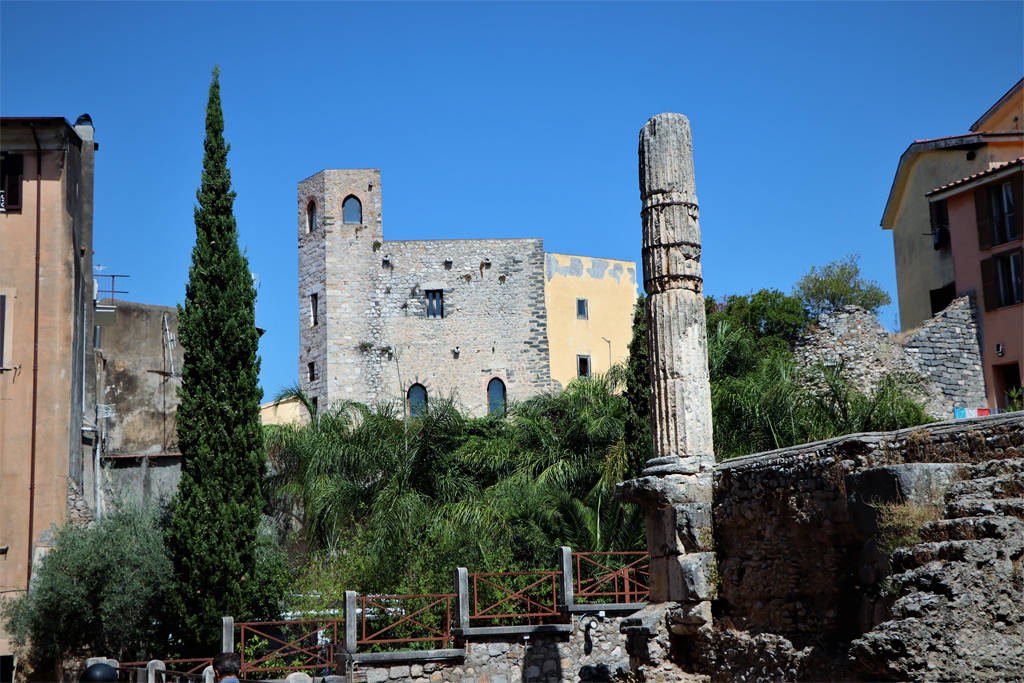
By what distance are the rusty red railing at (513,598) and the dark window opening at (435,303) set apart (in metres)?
18.4

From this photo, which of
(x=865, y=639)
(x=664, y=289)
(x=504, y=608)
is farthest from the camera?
(x=504, y=608)

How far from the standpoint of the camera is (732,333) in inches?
883

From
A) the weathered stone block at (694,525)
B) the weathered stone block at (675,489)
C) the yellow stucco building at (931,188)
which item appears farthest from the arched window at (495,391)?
the weathered stone block at (694,525)

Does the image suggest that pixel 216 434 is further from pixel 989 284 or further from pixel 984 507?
Result: pixel 989 284

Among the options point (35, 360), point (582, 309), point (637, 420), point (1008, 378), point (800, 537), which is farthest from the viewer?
point (582, 309)

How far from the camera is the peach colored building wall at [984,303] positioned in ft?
75.7

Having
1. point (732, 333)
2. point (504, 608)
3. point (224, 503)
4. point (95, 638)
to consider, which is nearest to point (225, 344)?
point (224, 503)

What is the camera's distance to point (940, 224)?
26.3 m

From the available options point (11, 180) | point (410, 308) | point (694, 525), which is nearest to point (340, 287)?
point (410, 308)

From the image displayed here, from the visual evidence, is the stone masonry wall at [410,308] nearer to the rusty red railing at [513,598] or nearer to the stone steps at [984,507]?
the rusty red railing at [513,598]

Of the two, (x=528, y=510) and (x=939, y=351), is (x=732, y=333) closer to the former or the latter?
(x=939, y=351)

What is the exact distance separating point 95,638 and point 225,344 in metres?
4.94

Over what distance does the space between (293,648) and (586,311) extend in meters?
22.1

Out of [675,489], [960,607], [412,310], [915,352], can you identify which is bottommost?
[960,607]
